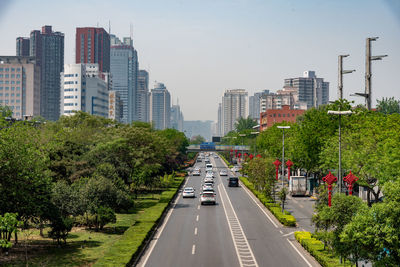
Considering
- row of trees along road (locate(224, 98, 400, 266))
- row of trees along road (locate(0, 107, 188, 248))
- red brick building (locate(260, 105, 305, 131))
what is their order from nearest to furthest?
row of trees along road (locate(224, 98, 400, 266)), row of trees along road (locate(0, 107, 188, 248)), red brick building (locate(260, 105, 305, 131))

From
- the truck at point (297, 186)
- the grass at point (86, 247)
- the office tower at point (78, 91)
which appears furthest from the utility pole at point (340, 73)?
the office tower at point (78, 91)

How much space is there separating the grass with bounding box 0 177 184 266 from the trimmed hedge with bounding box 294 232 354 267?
35.3 feet

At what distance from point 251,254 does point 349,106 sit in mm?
28097

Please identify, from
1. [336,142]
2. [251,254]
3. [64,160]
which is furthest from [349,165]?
[64,160]

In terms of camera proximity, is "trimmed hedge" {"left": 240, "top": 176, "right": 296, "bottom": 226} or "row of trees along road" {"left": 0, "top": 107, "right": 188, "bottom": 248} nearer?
"row of trees along road" {"left": 0, "top": 107, "right": 188, "bottom": 248}

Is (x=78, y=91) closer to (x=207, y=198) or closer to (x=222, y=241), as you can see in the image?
(x=207, y=198)

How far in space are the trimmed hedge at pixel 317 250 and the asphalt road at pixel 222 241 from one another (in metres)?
0.48

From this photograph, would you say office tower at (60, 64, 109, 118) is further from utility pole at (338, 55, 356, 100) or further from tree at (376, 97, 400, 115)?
utility pole at (338, 55, 356, 100)

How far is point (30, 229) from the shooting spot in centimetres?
3475

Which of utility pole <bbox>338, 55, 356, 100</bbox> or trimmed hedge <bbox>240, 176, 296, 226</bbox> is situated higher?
utility pole <bbox>338, 55, 356, 100</bbox>

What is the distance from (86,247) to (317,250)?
14732mm

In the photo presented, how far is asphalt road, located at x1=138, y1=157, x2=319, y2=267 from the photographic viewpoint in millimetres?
25625

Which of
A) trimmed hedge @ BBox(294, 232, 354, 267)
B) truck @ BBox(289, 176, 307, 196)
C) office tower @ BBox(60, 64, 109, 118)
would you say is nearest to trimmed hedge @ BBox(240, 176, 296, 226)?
truck @ BBox(289, 176, 307, 196)

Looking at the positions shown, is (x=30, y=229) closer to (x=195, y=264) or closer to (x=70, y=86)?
(x=195, y=264)
